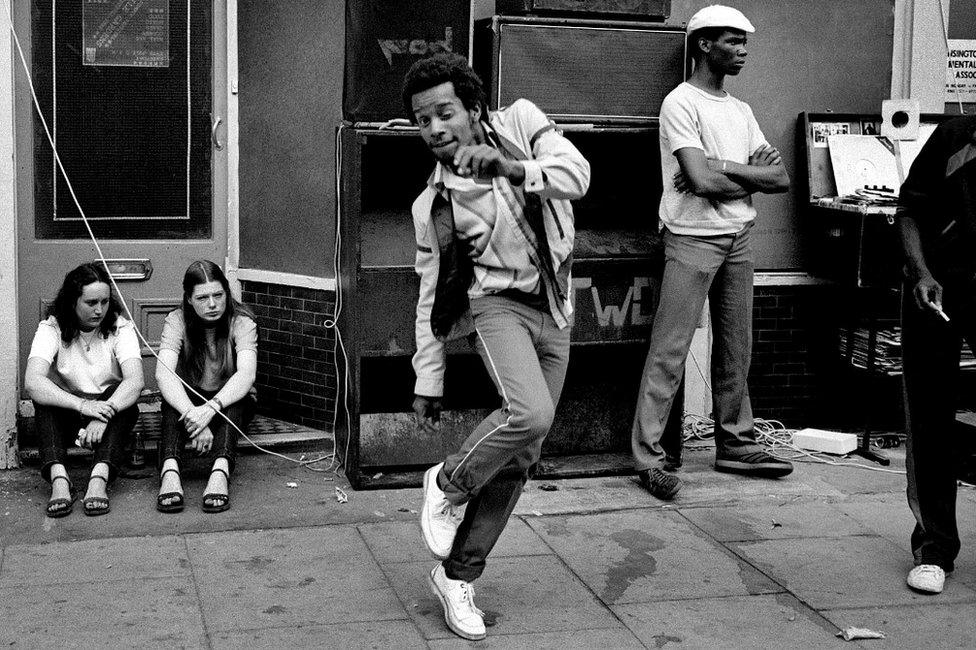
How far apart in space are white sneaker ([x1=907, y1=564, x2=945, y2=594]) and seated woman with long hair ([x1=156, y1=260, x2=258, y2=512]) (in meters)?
2.89

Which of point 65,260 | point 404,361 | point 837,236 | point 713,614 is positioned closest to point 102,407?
point 65,260

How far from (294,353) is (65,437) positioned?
1314 millimetres

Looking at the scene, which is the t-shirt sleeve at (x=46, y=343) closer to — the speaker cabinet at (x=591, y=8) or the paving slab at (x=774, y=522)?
the speaker cabinet at (x=591, y=8)

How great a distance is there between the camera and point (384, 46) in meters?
5.88

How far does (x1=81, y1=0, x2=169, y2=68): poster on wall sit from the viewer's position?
20.8 feet

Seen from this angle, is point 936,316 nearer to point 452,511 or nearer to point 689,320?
point 689,320

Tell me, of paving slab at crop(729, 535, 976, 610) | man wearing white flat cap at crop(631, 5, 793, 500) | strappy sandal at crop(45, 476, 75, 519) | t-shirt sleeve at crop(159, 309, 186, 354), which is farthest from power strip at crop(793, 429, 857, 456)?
strappy sandal at crop(45, 476, 75, 519)

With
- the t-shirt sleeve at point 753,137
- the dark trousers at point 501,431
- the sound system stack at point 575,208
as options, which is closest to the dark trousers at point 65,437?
the sound system stack at point 575,208

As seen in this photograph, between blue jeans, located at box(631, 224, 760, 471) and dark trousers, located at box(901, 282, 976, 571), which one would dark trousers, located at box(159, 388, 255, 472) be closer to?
blue jeans, located at box(631, 224, 760, 471)

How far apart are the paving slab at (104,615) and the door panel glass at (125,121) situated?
2.42 m

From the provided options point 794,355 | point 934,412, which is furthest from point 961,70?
point 934,412

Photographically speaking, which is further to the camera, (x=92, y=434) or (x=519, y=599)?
(x=92, y=434)

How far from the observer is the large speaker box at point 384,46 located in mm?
5848

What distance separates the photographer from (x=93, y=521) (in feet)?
17.9
